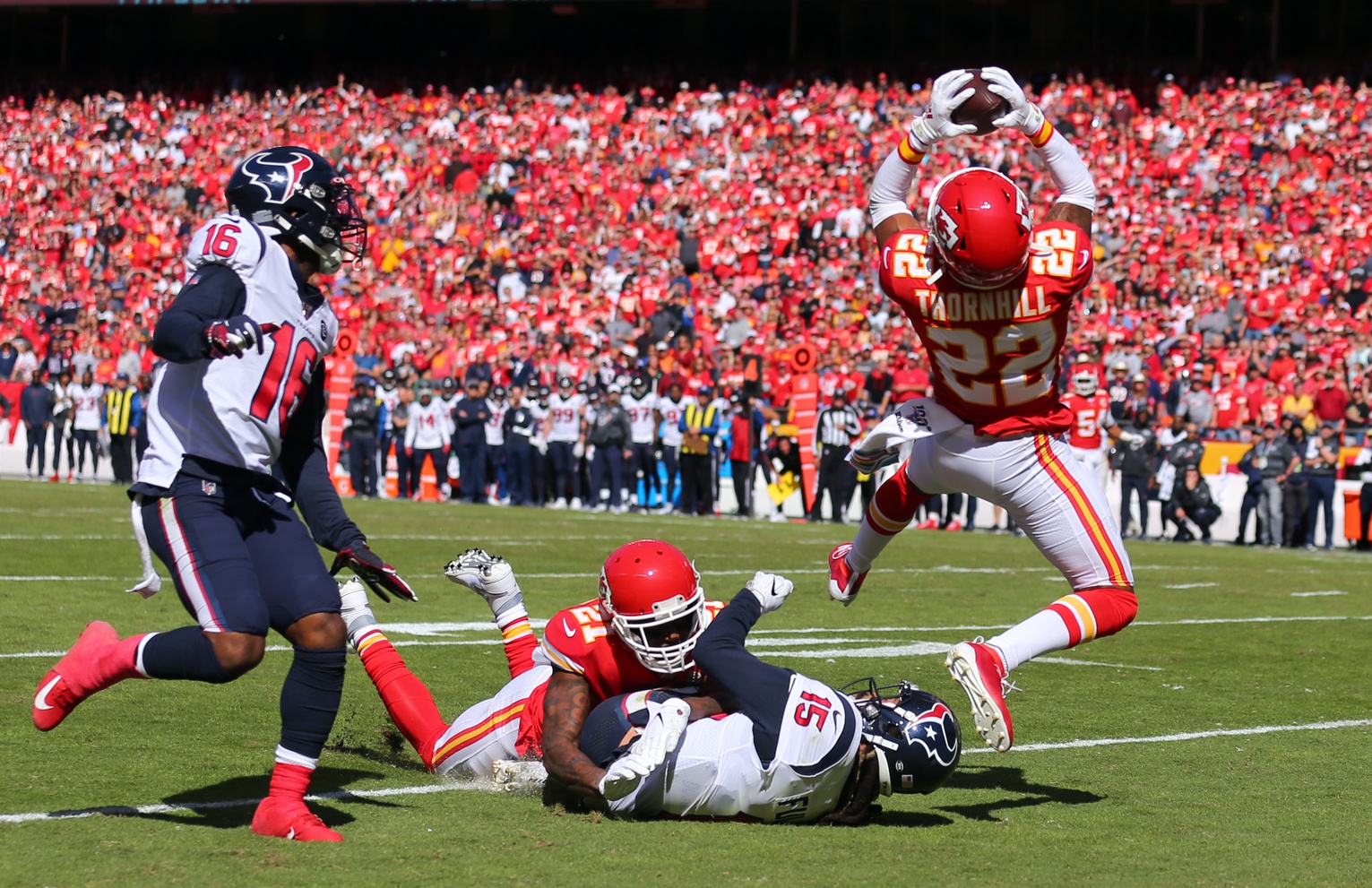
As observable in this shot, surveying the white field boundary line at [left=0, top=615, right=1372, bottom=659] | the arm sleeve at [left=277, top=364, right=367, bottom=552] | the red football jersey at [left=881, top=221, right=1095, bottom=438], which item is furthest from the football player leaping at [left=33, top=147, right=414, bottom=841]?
the white field boundary line at [left=0, top=615, right=1372, bottom=659]

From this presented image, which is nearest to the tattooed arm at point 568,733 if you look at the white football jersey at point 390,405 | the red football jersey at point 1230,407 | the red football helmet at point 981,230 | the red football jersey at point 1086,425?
the red football helmet at point 981,230

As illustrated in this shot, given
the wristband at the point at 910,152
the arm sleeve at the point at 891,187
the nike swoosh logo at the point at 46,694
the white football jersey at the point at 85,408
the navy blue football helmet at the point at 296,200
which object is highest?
the wristband at the point at 910,152

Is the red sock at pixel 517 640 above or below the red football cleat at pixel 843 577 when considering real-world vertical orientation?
below

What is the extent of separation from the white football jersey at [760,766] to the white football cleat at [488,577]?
1.35m

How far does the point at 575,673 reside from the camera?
4.79 meters

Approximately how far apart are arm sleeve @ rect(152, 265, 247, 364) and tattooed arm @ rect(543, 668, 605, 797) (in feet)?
4.49

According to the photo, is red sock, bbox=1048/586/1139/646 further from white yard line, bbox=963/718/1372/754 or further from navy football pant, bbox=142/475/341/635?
navy football pant, bbox=142/475/341/635

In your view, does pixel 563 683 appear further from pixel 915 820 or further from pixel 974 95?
pixel 974 95

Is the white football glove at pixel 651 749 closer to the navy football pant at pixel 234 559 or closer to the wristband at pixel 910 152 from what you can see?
the navy football pant at pixel 234 559

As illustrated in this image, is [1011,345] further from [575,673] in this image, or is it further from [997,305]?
[575,673]

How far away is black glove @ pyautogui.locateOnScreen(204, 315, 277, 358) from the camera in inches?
162

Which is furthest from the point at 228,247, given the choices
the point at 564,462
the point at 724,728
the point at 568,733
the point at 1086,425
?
the point at 564,462

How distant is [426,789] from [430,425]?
59.3 feet

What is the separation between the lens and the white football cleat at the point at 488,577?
19.0 ft
